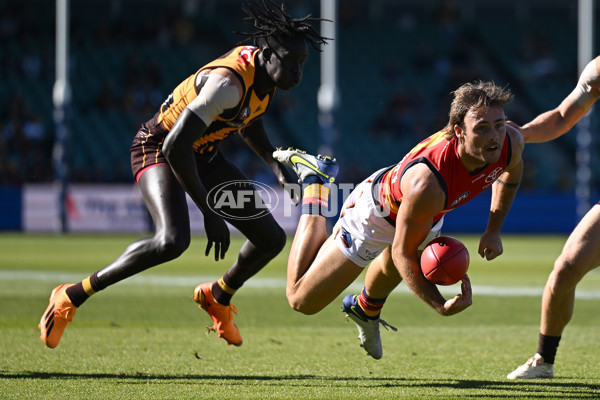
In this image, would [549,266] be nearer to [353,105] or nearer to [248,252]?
[248,252]

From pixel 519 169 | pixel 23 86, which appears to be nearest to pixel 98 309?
pixel 519 169

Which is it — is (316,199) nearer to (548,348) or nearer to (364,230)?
(364,230)

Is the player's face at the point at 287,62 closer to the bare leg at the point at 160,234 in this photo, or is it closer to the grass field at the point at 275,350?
the bare leg at the point at 160,234

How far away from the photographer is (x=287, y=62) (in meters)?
5.89

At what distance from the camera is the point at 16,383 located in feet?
17.1

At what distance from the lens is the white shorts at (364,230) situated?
584 cm

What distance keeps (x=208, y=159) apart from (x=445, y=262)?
2.28 m

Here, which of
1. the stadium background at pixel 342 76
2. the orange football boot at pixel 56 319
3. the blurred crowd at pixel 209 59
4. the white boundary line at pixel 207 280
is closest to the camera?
the orange football boot at pixel 56 319

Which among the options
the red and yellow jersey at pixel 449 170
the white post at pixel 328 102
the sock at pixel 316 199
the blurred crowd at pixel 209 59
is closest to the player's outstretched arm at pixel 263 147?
the sock at pixel 316 199

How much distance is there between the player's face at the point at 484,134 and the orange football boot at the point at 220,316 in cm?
246

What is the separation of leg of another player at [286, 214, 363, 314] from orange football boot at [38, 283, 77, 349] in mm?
A: 1613

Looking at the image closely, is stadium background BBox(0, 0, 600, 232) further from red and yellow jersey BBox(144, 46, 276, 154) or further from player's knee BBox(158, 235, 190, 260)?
player's knee BBox(158, 235, 190, 260)

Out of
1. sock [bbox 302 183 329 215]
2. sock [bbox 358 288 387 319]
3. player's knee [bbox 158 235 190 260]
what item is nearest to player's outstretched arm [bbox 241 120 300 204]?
sock [bbox 302 183 329 215]

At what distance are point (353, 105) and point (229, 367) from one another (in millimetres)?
23685
